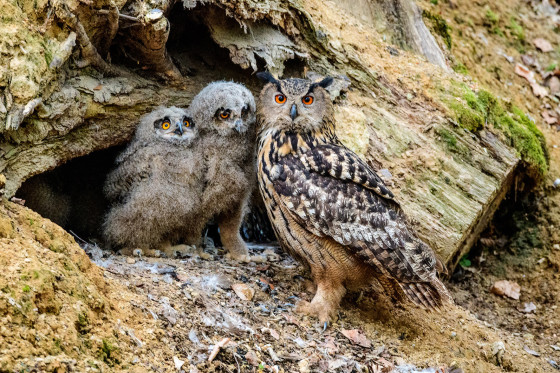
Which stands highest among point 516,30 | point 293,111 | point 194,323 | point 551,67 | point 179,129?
point 516,30

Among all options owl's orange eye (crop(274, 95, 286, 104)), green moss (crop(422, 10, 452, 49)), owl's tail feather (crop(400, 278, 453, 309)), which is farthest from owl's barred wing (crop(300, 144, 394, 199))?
green moss (crop(422, 10, 452, 49))

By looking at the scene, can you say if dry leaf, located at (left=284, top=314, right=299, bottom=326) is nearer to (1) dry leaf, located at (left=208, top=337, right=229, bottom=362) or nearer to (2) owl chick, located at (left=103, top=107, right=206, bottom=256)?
(1) dry leaf, located at (left=208, top=337, right=229, bottom=362)

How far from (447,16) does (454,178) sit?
3.23 metres

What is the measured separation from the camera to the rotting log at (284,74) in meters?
3.78

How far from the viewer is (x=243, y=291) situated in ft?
12.7

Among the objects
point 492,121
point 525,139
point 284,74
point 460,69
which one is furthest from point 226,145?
point 460,69

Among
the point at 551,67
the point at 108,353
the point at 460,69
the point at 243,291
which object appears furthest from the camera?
the point at 551,67

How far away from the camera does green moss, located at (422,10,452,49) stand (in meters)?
6.43

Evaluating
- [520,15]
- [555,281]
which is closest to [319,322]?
[555,281]

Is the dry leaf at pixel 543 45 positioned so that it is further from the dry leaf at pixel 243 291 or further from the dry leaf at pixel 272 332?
the dry leaf at pixel 272 332

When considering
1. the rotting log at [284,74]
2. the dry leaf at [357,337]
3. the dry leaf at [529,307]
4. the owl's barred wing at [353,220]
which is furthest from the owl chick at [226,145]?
the dry leaf at [529,307]

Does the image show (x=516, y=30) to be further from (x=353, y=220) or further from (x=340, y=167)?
(x=353, y=220)

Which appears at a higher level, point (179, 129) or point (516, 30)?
point (516, 30)

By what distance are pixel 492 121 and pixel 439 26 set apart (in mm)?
1676
